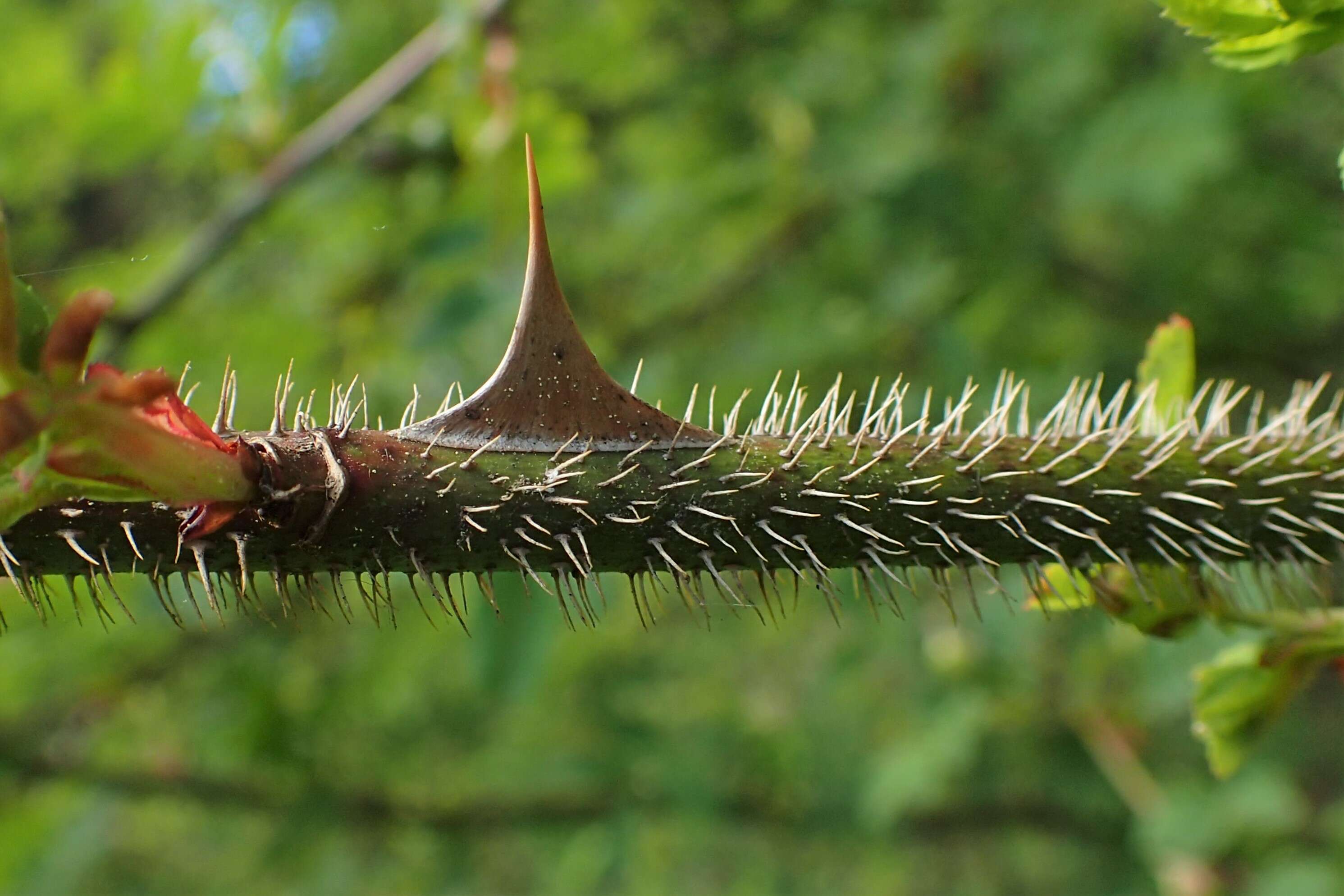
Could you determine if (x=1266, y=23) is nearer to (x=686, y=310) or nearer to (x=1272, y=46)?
(x=1272, y=46)

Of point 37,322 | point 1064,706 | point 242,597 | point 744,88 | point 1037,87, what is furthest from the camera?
point 744,88

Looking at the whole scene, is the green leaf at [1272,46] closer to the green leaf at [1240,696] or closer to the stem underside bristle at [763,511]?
the stem underside bristle at [763,511]

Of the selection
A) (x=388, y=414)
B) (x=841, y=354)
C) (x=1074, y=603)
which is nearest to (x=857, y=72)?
(x=841, y=354)

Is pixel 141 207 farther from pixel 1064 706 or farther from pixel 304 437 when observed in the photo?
pixel 304 437

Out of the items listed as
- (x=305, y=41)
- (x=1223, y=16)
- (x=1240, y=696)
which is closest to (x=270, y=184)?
(x=305, y=41)

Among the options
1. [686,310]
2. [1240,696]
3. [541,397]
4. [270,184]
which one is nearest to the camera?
[541,397]

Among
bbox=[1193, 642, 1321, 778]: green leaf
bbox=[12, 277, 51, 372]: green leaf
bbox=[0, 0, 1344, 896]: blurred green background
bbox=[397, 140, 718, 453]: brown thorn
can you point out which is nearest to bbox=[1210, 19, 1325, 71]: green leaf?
bbox=[1193, 642, 1321, 778]: green leaf
